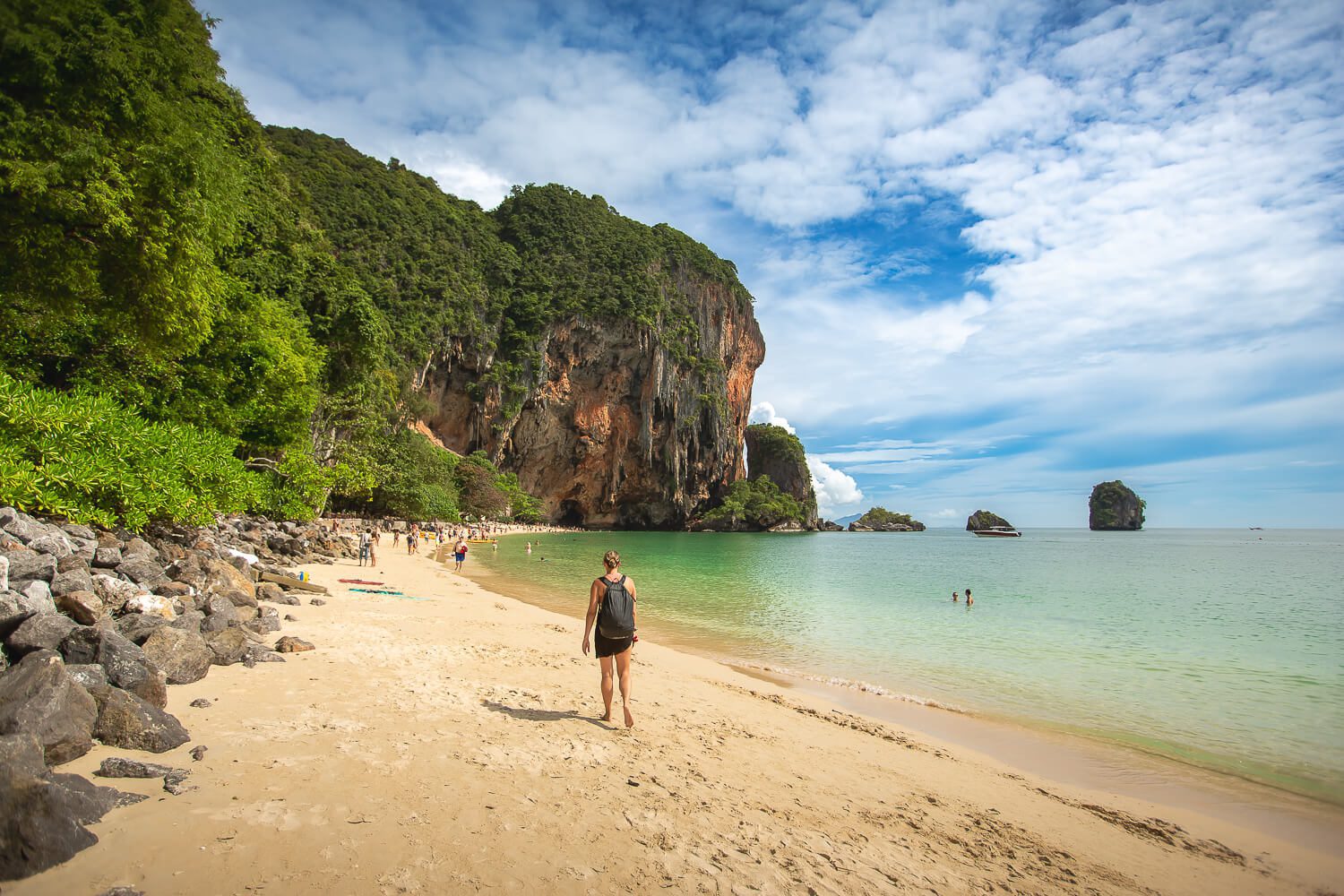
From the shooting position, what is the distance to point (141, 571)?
5.70 metres

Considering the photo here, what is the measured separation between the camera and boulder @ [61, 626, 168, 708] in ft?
12.0

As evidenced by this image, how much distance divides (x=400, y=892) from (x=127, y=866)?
1039 millimetres

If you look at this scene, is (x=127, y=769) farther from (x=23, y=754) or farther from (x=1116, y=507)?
(x=1116, y=507)

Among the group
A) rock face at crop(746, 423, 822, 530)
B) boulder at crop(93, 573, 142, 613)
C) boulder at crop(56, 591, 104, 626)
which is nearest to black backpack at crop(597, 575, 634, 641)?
boulder at crop(56, 591, 104, 626)

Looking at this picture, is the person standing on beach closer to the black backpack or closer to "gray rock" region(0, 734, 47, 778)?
the black backpack

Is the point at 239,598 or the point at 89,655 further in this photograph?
the point at 239,598

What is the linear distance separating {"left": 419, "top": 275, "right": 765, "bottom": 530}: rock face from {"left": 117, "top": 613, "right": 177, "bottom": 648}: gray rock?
5361 centimetres

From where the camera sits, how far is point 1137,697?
8094mm

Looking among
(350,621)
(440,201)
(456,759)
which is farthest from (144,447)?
(440,201)

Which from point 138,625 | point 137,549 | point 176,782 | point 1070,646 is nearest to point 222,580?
point 137,549

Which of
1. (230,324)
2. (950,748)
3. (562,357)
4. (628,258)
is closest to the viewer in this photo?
(950,748)

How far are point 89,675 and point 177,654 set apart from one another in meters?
0.97

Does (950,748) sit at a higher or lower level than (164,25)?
lower

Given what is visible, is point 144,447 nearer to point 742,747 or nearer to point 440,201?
point 742,747
